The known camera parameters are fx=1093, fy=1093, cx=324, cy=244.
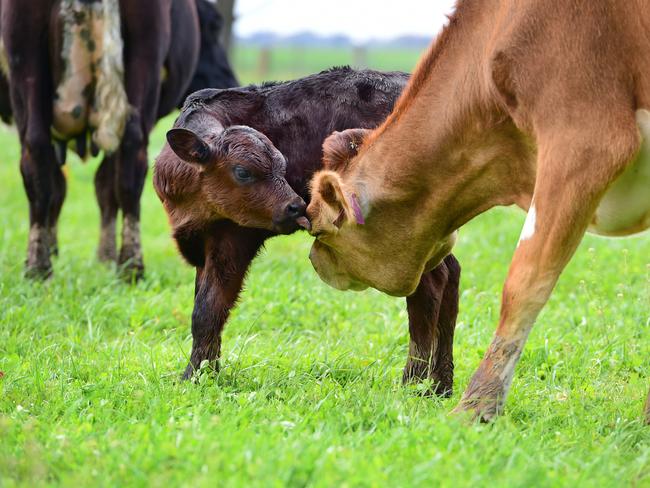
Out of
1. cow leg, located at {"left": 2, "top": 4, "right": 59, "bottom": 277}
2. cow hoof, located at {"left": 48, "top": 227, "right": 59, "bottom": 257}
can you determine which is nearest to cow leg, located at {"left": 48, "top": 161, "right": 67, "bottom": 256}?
cow hoof, located at {"left": 48, "top": 227, "right": 59, "bottom": 257}

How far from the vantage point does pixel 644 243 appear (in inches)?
368

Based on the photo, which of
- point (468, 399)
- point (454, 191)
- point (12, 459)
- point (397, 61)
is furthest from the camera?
point (397, 61)

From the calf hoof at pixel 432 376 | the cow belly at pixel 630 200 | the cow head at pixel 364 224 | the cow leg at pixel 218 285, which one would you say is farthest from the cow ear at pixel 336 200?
the cow belly at pixel 630 200

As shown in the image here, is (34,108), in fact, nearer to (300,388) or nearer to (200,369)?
(200,369)

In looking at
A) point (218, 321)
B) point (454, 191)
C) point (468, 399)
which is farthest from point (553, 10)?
point (218, 321)

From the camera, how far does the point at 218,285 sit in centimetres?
548

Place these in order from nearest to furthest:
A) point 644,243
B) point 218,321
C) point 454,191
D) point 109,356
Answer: point 454,191 → point 218,321 → point 109,356 → point 644,243

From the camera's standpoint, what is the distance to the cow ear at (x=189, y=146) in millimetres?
5129

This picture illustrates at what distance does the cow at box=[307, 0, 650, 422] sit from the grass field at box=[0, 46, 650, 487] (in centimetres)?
43

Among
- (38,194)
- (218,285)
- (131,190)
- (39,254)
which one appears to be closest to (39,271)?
(39,254)

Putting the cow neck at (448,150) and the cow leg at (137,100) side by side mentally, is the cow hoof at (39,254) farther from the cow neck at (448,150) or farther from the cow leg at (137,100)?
the cow neck at (448,150)

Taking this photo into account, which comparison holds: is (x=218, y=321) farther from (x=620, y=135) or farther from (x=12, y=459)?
(x=620, y=135)

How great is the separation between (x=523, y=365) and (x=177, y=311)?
2.37 metres

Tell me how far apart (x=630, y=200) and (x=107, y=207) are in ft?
19.9
